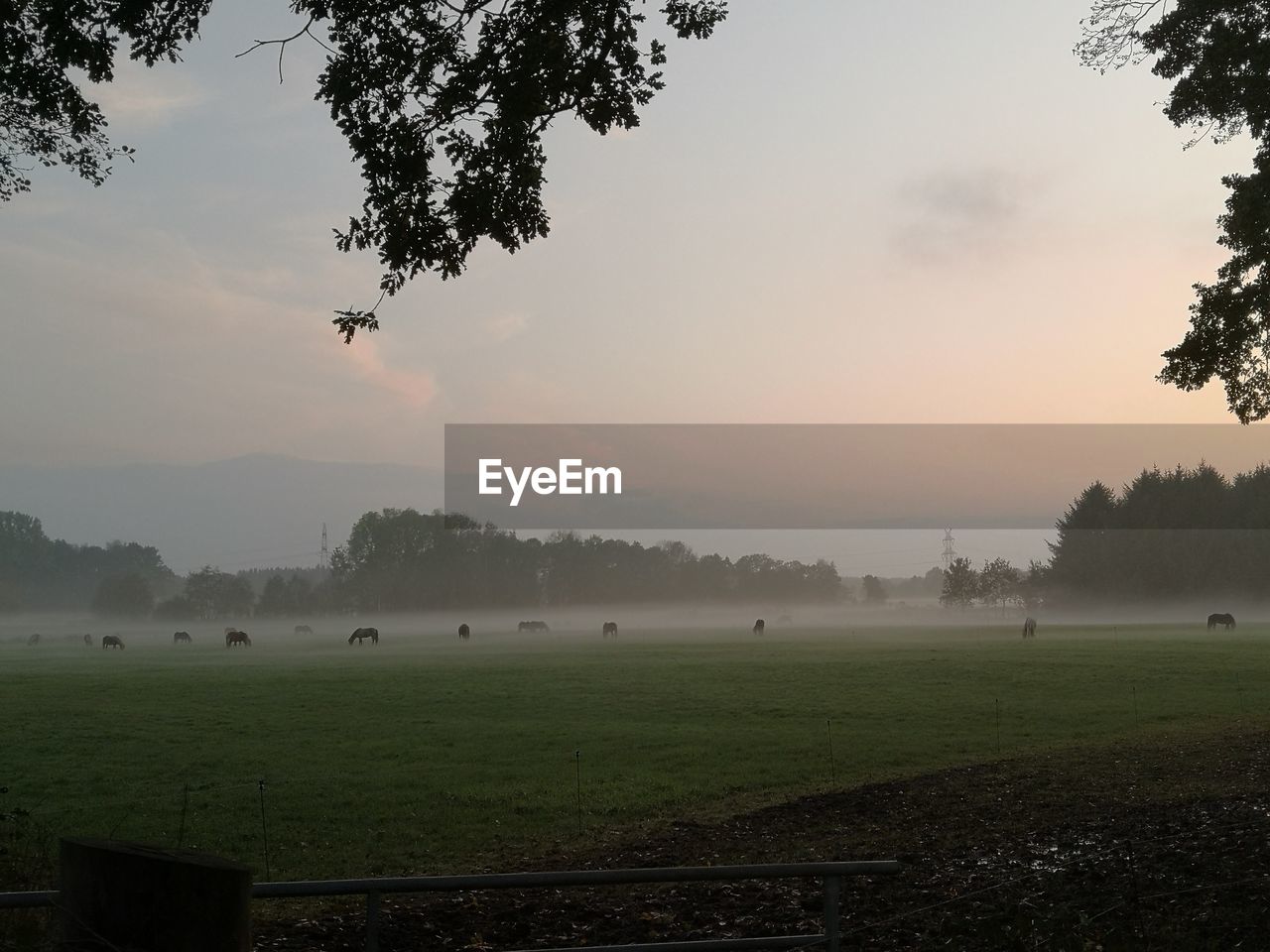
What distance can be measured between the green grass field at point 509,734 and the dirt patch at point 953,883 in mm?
2884

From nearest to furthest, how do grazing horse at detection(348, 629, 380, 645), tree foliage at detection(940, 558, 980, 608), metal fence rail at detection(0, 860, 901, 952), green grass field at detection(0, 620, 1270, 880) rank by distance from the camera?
metal fence rail at detection(0, 860, 901, 952) < green grass field at detection(0, 620, 1270, 880) < grazing horse at detection(348, 629, 380, 645) < tree foliage at detection(940, 558, 980, 608)

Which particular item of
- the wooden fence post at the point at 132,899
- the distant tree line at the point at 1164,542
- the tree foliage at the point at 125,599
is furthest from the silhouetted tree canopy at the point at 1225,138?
the tree foliage at the point at 125,599

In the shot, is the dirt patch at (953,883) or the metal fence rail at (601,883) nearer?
the metal fence rail at (601,883)

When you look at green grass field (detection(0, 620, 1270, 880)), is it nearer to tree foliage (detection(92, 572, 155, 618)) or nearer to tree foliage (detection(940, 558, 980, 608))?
tree foliage (detection(940, 558, 980, 608))

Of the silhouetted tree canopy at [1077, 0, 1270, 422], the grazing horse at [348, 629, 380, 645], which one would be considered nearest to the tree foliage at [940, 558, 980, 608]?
the grazing horse at [348, 629, 380, 645]

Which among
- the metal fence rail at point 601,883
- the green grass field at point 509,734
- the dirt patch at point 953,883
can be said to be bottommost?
the green grass field at point 509,734

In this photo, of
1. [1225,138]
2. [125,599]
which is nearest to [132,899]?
[1225,138]

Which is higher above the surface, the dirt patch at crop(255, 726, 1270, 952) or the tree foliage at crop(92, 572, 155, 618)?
the dirt patch at crop(255, 726, 1270, 952)

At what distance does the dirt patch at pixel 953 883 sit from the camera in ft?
31.2

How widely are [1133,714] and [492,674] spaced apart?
91.0ft

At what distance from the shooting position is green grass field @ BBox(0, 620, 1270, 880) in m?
18.7

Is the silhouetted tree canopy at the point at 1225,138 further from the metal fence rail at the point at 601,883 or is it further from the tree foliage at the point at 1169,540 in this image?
the tree foliage at the point at 1169,540

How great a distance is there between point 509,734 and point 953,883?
1963 centimetres

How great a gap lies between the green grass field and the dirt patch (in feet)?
9.46
